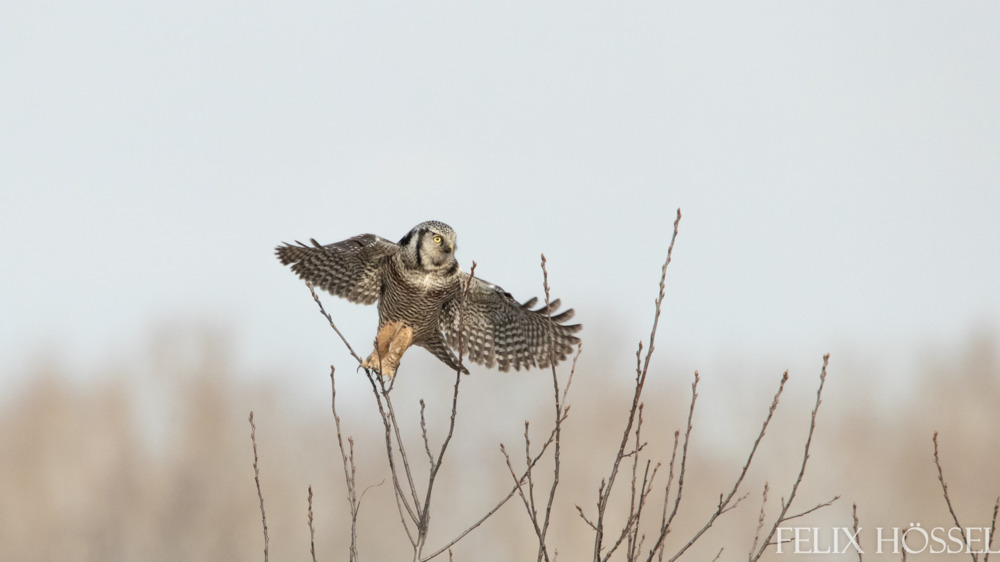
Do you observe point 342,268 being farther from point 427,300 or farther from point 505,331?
point 505,331

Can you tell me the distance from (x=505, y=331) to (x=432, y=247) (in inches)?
59.0

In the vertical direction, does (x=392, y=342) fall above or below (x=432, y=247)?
below

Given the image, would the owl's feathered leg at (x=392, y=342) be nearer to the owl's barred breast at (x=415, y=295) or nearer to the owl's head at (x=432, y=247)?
the owl's barred breast at (x=415, y=295)

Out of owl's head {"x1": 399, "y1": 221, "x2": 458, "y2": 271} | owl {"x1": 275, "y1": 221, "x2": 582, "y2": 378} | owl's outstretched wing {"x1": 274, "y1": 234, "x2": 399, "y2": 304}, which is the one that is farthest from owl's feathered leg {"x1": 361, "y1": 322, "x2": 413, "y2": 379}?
owl's outstretched wing {"x1": 274, "y1": 234, "x2": 399, "y2": 304}

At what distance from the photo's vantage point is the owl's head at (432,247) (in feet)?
19.3

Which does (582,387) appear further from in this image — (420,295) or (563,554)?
(420,295)

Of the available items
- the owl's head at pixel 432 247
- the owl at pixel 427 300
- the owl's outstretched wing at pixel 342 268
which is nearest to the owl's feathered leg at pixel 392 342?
the owl at pixel 427 300

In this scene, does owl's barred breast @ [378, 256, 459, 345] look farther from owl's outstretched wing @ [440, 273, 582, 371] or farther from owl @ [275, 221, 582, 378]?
owl's outstretched wing @ [440, 273, 582, 371]

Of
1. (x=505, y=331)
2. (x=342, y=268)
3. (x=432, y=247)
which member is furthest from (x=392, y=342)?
(x=505, y=331)

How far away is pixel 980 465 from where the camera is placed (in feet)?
100

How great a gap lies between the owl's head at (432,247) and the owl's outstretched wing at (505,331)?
2.73 feet

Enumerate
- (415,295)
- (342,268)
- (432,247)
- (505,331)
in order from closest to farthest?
(432,247), (415,295), (342,268), (505,331)

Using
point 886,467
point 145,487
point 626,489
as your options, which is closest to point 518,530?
point 626,489

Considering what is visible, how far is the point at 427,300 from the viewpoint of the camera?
20.0 ft
